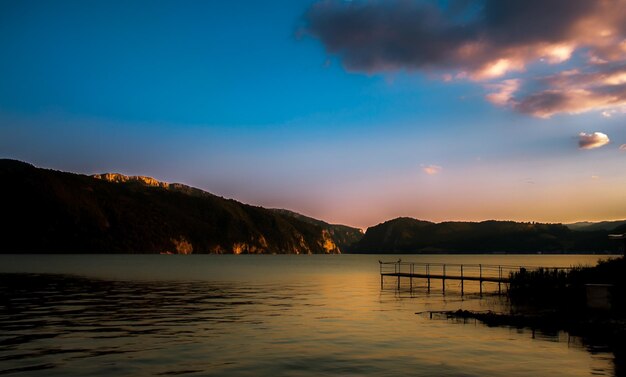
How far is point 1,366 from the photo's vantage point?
24328mm

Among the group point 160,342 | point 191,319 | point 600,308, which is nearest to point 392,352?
point 160,342

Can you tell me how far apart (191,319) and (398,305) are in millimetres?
23397

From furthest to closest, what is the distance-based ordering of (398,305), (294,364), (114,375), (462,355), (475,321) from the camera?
1. (398,305)
2. (475,321)
3. (462,355)
4. (294,364)
5. (114,375)

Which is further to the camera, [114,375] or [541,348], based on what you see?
[541,348]

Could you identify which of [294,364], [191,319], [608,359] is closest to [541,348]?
[608,359]

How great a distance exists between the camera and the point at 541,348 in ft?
99.3

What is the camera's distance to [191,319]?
4241cm

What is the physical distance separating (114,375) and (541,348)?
2263 cm

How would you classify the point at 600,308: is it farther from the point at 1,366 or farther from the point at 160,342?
the point at 1,366

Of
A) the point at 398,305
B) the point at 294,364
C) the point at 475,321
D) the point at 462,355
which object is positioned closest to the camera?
the point at 294,364

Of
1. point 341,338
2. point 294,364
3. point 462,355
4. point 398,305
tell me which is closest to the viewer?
point 294,364

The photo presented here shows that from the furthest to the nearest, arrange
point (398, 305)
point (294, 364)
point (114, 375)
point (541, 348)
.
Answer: point (398, 305)
point (541, 348)
point (294, 364)
point (114, 375)

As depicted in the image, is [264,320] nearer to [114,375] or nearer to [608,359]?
[114,375]

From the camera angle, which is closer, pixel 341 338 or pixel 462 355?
pixel 462 355
